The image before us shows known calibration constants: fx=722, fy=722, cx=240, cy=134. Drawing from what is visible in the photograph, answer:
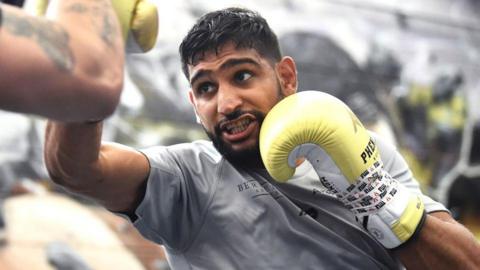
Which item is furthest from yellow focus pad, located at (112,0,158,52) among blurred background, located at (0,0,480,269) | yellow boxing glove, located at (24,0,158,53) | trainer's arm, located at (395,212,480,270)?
blurred background, located at (0,0,480,269)

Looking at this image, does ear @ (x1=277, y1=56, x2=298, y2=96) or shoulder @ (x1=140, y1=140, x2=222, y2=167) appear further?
ear @ (x1=277, y1=56, x2=298, y2=96)

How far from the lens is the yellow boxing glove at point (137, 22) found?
125 cm

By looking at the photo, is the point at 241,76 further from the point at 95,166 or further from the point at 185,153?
the point at 95,166

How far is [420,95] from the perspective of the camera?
6.73 meters

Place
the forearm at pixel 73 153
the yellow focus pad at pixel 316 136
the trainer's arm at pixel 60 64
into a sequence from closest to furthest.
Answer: the trainer's arm at pixel 60 64
the forearm at pixel 73 153
the yellow focus pad at pixel 316 136

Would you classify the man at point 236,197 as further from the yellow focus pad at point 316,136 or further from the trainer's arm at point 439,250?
the yellow focus pad at point 316,136

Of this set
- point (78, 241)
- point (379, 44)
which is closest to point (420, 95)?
point (379, 44)

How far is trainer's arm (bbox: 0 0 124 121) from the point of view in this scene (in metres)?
0.91

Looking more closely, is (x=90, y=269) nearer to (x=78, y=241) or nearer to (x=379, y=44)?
(x=78, y=241)

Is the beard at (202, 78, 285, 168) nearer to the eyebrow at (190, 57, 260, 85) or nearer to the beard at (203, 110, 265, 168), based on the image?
the beard at (203, 110, 265, 168)

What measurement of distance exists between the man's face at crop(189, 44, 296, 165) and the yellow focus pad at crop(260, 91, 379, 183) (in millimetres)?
107

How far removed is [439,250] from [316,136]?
0.40 metres

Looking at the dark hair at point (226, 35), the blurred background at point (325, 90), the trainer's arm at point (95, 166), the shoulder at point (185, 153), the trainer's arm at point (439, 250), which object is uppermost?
the dark hair at point (226, 35)

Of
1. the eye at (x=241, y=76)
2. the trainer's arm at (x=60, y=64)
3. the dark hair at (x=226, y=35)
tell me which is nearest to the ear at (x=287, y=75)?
the dark hair at (x=226, y=35)
